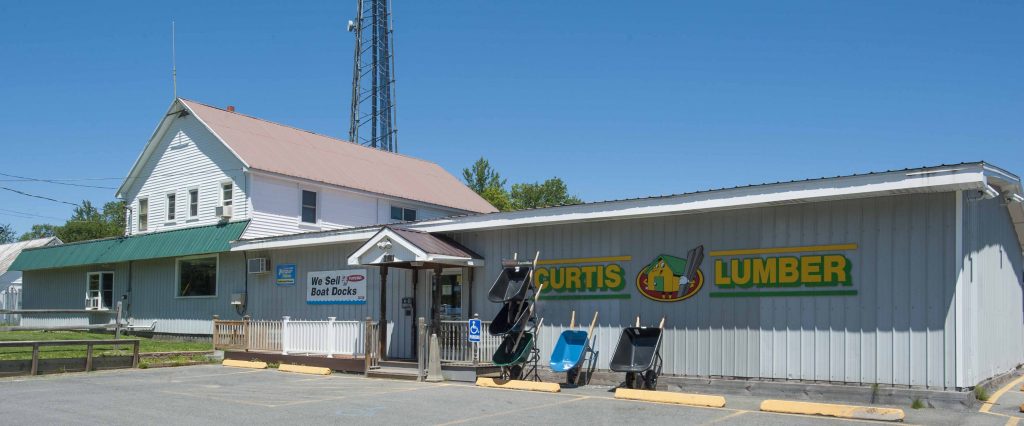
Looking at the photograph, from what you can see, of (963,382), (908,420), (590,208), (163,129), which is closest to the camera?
(908,420)

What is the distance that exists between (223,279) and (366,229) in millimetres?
8583

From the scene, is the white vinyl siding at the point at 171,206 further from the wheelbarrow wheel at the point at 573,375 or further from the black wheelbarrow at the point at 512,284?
the wheelbarrow wheel at the point at 573,375

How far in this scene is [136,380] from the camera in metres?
16.6

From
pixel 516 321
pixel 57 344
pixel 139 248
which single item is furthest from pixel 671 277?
pixel 139 248

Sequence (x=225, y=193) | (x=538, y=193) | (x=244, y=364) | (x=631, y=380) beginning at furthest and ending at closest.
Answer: (x=538, y=193) → (x=225, y=193) → (x=244, y=364) → (x=631, y=380)

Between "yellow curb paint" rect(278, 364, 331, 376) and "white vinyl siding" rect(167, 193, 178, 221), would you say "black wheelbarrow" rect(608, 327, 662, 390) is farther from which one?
"white vinyl siding" rect(167, 193, 178, 221)

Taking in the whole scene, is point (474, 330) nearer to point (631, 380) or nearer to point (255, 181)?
point (631, 380)

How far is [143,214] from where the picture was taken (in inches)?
1193

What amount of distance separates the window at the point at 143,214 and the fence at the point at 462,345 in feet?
57.6

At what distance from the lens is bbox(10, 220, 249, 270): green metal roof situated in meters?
25.4

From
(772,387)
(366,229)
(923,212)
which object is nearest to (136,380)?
(366,229)

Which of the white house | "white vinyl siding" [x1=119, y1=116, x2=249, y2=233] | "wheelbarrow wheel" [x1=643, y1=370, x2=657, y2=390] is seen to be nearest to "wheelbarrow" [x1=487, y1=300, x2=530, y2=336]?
"wheelbarrow wheel" [x1=643, y1=370, x2=657, y2=390]

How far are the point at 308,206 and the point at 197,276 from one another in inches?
163

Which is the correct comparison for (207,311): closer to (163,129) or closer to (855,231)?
(163,129)
